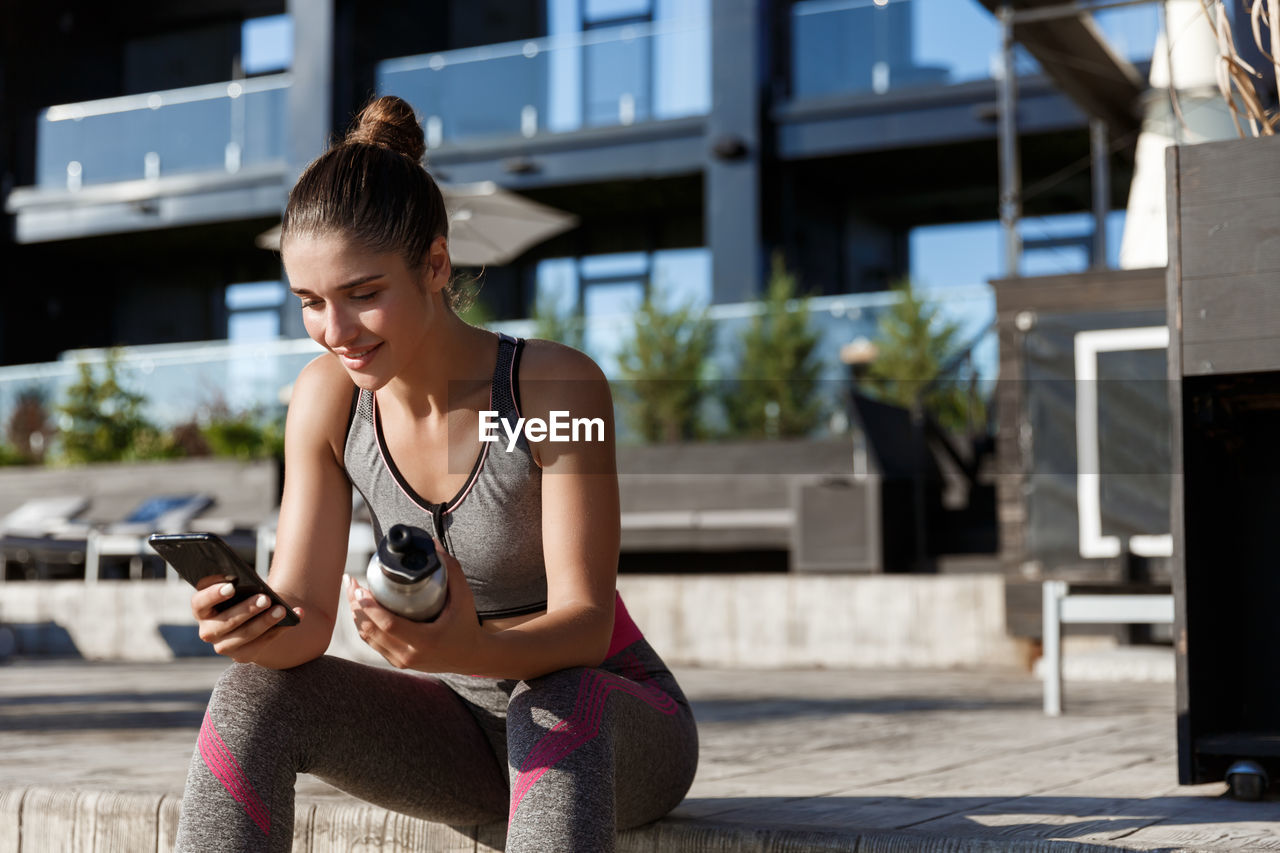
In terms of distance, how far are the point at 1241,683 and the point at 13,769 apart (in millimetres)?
2500

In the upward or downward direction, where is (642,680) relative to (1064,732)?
upward

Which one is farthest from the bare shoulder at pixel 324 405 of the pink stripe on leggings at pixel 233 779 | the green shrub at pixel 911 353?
the green shrub at pixel 911 353

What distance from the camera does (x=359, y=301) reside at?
1.75 metres

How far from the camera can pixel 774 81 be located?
13734 mm

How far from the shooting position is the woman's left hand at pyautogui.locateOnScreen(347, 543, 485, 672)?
1.41 meters

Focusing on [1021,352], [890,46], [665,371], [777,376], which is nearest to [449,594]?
[1021,352]

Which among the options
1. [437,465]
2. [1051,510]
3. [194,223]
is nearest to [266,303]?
[194,223]

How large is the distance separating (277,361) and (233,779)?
11799 mm

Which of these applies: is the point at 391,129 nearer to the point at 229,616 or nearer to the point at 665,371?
the point at 229,616

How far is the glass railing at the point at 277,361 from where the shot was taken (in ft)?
36.8

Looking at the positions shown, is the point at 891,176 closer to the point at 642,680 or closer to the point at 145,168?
the point at 145,168

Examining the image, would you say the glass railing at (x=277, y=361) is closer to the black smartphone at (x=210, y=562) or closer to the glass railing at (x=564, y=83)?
the glass railing at (x=564, y=83)

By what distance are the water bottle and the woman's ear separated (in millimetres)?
537

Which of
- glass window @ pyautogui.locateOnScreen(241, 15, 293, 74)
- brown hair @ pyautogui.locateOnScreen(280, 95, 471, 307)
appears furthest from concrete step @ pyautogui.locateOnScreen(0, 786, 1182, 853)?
glass window @ pyautogui.locateOnScreen(241, 15, 293, 74)
